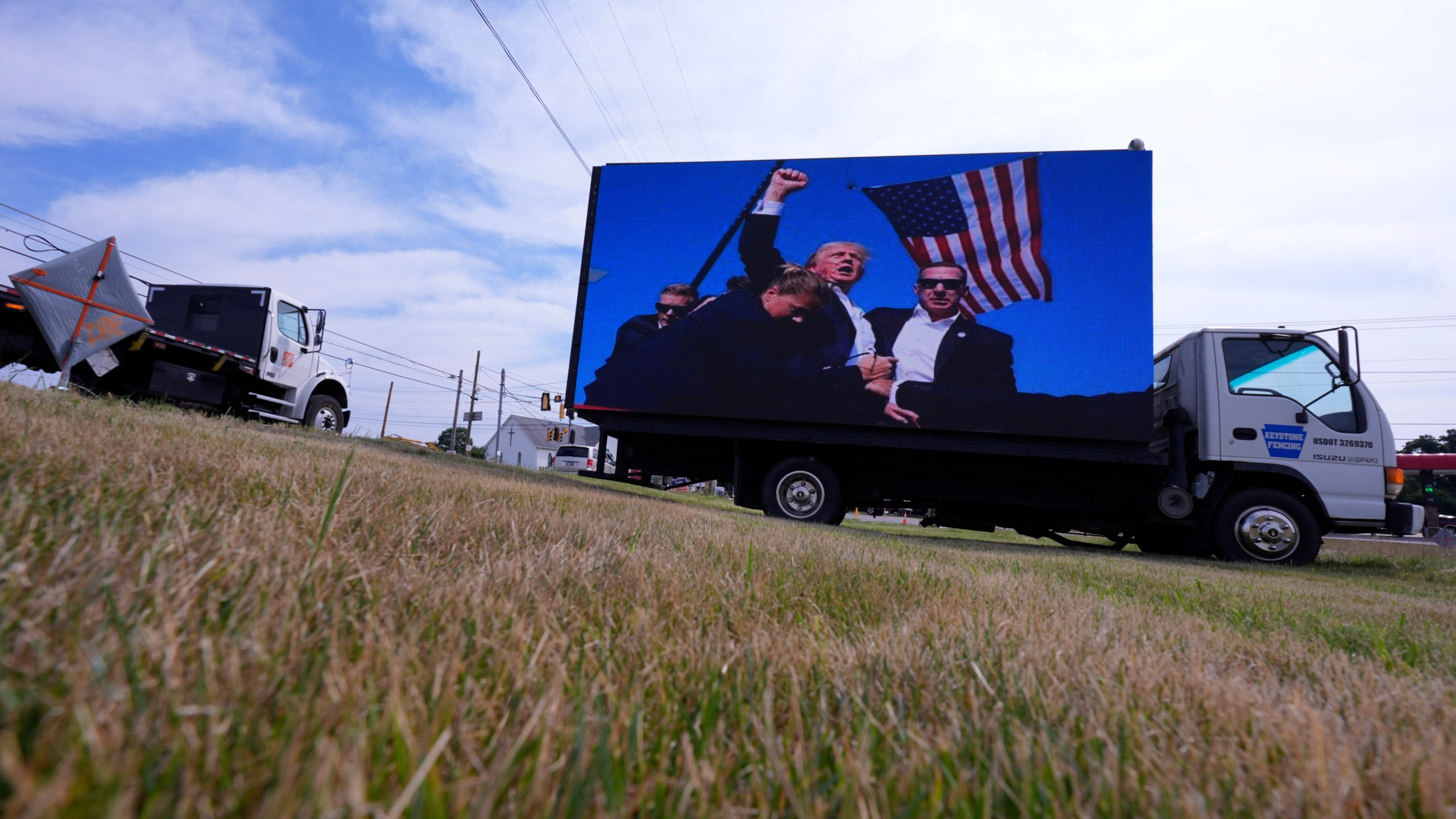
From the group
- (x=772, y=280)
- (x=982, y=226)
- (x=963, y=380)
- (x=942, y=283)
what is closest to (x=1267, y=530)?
(x=963, y=380)

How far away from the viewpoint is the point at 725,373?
8.53 metres

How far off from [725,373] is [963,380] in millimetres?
2796

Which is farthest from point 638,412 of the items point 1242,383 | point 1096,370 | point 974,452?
point 1242,383

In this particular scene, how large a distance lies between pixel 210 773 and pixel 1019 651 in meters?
1.67

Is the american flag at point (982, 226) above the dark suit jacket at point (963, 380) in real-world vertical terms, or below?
above

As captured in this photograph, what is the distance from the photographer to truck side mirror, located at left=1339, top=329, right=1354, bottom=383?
767 cm

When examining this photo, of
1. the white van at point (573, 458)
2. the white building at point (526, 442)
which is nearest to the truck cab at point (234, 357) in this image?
the white van at point (573, 458)

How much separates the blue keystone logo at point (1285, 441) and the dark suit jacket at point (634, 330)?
729 centimetres

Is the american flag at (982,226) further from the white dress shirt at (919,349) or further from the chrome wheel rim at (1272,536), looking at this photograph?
the chrome wheel rim at (1272,536)

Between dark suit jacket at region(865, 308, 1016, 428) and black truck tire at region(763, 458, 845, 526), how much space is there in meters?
1.38

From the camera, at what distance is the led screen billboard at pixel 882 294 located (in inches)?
307

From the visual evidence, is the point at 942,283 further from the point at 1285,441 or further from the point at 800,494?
the point at 1285,441

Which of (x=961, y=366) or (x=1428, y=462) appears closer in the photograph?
(x=961, y=366)

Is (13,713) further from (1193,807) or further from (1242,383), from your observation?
(1242,383)
